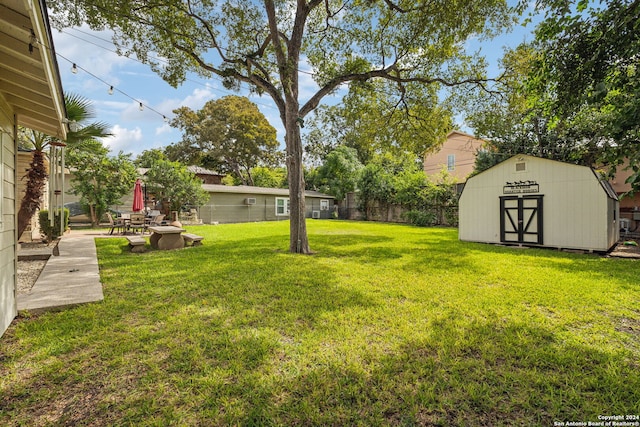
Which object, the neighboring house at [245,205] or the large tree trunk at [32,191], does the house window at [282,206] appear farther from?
the large tree trunk at [32,191]

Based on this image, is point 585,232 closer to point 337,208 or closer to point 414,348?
point 414,348

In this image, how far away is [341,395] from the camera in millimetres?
1942

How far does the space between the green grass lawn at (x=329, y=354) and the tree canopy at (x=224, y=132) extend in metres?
27.2

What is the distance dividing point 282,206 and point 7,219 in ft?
64.7

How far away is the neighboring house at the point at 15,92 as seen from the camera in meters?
1.92

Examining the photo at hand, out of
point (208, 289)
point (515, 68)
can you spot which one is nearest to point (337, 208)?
point (515, 68)

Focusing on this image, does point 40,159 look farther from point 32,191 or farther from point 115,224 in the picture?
point 115,224

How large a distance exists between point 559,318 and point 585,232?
21.4 ft

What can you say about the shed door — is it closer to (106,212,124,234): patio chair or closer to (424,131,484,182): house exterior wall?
(106,212,124,234): patio chair

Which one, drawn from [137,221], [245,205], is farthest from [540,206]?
[245,205]

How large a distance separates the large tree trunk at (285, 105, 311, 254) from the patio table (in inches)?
122

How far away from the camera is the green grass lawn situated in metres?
1.81

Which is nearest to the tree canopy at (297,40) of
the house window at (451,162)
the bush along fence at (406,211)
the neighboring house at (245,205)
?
the bush along fence at (406,211)

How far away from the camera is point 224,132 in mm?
29750
